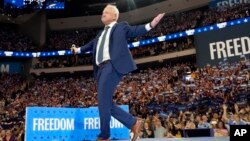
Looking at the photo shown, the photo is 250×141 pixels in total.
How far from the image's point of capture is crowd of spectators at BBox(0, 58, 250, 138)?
26.8ft

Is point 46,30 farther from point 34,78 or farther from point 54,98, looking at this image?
point 54,98

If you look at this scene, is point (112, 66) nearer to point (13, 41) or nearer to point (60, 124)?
point (60, 124)

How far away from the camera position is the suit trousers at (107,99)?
314 cm

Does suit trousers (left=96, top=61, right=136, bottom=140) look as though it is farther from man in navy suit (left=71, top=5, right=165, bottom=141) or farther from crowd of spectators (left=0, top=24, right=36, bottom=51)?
crowd of spectators (left=0, top=24, right=36, bottom=51)

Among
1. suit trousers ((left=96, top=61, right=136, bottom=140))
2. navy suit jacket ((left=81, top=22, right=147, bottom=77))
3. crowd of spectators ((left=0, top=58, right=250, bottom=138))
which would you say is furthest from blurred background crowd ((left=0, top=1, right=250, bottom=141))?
navy suit jacket ((left=81, top=22, right=147, bottom=77))

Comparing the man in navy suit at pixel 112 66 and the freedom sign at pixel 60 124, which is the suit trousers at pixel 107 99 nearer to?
the man in navy suit at pixel 112 66

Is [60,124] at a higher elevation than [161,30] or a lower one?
lower

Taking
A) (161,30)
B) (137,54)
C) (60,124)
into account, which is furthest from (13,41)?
(60,124)

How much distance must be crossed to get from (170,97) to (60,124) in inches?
423

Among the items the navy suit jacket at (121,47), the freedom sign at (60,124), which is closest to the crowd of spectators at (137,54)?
the freedom sign at (60,124)

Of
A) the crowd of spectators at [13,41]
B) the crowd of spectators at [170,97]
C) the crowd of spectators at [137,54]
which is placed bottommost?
the crowd of spectators at [170,97]

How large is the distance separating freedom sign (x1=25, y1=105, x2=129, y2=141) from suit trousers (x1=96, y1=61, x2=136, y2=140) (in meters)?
0.63

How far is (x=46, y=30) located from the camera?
93.1ft

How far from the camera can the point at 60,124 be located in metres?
3.69
